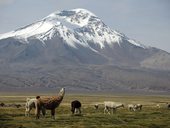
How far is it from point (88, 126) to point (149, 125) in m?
7.65

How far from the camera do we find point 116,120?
165ft

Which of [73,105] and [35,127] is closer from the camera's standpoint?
[35,127]

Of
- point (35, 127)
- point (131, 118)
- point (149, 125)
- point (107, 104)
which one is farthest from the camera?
point (107, 104)

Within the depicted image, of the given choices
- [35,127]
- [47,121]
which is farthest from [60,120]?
[35,127]

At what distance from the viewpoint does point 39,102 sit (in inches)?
1816

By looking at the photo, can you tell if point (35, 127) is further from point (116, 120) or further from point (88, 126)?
point (116, 120)

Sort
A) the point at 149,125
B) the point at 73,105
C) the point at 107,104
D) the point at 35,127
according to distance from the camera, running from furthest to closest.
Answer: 1. the point at 107,104
2. the point at 73,105
3. the point at 149,125
4. the point at 35,127

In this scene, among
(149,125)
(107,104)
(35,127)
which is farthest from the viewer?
(107,104)

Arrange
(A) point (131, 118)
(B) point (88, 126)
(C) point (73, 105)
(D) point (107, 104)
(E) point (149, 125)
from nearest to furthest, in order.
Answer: (B) point (88, 126)
(E) point (149, 125)
(A) point (131, 118)
(C) point (73, 105)
(D) point (107, 104)

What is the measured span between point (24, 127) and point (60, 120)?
606 centimetres

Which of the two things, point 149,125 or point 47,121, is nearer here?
point 47,121

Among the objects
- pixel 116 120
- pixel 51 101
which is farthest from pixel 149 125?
pixel 51 101

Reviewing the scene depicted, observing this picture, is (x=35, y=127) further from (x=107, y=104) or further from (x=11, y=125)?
(x=107, y=104)

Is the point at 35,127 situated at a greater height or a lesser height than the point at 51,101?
lesser
